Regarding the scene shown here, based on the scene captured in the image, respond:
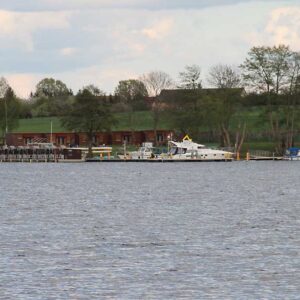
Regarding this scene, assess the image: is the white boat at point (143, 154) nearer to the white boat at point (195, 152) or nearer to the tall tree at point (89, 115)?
the white boat at point (195, 152)

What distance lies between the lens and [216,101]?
176500 mm

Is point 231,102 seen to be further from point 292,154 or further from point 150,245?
point 150,245

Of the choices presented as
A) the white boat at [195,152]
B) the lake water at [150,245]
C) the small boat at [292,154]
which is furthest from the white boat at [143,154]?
the lake water at [150,245]

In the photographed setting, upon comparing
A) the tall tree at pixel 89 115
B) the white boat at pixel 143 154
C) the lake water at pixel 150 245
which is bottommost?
the lake water at pixel 150 245

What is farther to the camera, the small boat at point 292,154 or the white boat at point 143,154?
the white boat at point 143,154

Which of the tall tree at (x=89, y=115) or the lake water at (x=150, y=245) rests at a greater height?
the tall tree at (x=89, y=115)

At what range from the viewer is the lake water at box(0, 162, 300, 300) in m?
41.8

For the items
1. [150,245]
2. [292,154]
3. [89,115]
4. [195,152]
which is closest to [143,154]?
[195,152]

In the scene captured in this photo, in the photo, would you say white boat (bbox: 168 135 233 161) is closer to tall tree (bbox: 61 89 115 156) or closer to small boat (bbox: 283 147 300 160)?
small boat (bbox: 283 147 300 160)

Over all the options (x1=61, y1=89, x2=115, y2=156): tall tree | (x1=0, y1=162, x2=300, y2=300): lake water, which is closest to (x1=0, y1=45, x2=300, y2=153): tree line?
(x1=61, y1=89, x2=115, y2=156): tall tree

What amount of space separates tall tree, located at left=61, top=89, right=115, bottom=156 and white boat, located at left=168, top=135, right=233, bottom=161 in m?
12.4

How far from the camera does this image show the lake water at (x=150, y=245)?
41.8 m

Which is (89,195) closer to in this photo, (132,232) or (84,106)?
(132,232)

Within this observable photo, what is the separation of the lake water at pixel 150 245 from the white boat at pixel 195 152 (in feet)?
258
